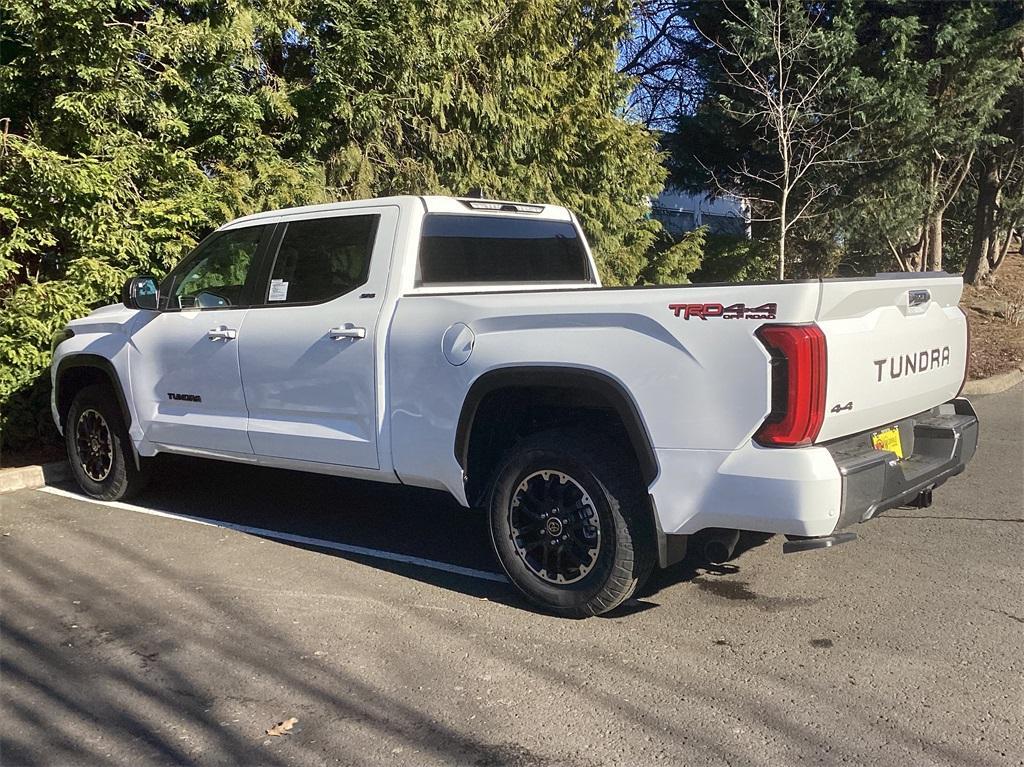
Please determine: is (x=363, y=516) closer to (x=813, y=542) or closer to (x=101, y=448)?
(x=101, y=448)

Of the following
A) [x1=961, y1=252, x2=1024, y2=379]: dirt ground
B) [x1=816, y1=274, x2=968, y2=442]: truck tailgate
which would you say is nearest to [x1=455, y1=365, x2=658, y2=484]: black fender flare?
[x1=816, y1=274, x2=968, y2=442]: truck tailgate

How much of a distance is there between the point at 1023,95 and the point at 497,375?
1365cm

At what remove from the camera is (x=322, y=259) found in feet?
17.4

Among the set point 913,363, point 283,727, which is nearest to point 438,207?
point 913,363

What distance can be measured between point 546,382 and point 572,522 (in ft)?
2.13

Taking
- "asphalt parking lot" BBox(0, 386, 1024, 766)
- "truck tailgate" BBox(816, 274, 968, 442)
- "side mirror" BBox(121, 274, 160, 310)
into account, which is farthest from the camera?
"side mirror" BBox(121, 274, 160, 310)

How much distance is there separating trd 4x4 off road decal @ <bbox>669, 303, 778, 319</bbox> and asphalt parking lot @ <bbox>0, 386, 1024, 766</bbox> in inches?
55.9

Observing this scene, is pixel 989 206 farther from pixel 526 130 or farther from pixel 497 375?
pixel 497 375

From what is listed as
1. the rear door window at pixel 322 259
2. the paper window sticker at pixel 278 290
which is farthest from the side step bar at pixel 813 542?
the paper window sticker at pixel 278 290

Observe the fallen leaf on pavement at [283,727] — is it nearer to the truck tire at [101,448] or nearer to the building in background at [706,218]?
the truck tire at [101,448]

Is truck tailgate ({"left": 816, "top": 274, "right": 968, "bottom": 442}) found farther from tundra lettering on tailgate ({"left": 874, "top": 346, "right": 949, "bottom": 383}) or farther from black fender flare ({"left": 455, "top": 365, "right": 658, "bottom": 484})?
black fender flare ({"left": 455, "top": 365, "right": 658, "bottom": 484})

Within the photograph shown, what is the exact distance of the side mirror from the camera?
5.90m

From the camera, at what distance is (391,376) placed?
471cm

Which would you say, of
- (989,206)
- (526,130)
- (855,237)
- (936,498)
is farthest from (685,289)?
(989,206)
